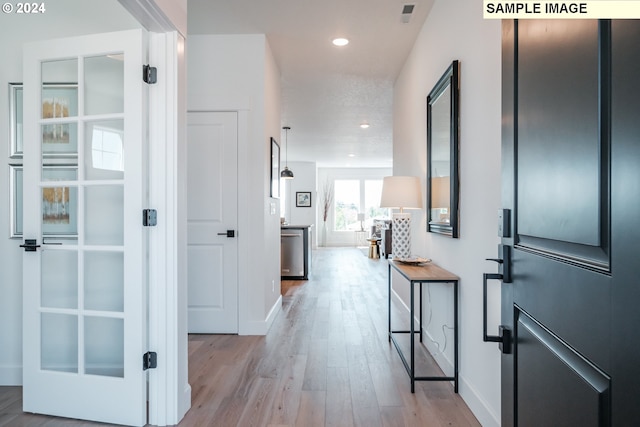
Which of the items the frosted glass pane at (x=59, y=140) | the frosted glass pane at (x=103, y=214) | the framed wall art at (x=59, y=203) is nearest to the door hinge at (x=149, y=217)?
the frosted glass pane at (x=103, y=214)

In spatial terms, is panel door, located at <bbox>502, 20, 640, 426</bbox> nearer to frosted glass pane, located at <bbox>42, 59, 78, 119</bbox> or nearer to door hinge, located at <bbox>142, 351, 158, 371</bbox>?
door hinge, located at <bbox>142, 351, 158, 371</bbox>

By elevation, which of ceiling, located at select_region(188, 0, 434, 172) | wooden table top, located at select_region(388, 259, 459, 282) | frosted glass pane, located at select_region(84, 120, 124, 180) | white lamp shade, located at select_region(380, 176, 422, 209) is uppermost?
ceiling, located at select_region(188, 0, 434, 172)

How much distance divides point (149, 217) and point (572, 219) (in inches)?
72.0

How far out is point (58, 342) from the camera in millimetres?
2064

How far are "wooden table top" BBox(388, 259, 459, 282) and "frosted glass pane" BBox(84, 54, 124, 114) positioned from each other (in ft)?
6.44

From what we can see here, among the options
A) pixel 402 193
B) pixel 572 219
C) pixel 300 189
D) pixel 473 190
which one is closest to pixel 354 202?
pixel 300 189

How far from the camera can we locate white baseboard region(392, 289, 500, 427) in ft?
6.12

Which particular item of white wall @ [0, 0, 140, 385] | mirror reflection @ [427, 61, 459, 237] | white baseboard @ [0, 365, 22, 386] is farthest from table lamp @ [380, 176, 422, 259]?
white baseboard @ [0, 365, 22, 386]

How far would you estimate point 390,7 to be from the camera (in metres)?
2.97

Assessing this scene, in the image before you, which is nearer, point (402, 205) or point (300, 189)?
point (402, 205)

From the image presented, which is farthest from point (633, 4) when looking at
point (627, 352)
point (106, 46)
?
point (106, 46)

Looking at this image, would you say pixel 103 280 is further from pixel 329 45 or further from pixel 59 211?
pixel 329 45

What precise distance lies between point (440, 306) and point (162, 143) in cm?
215

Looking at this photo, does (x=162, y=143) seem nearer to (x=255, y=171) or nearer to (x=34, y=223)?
(x=34, y=223)
